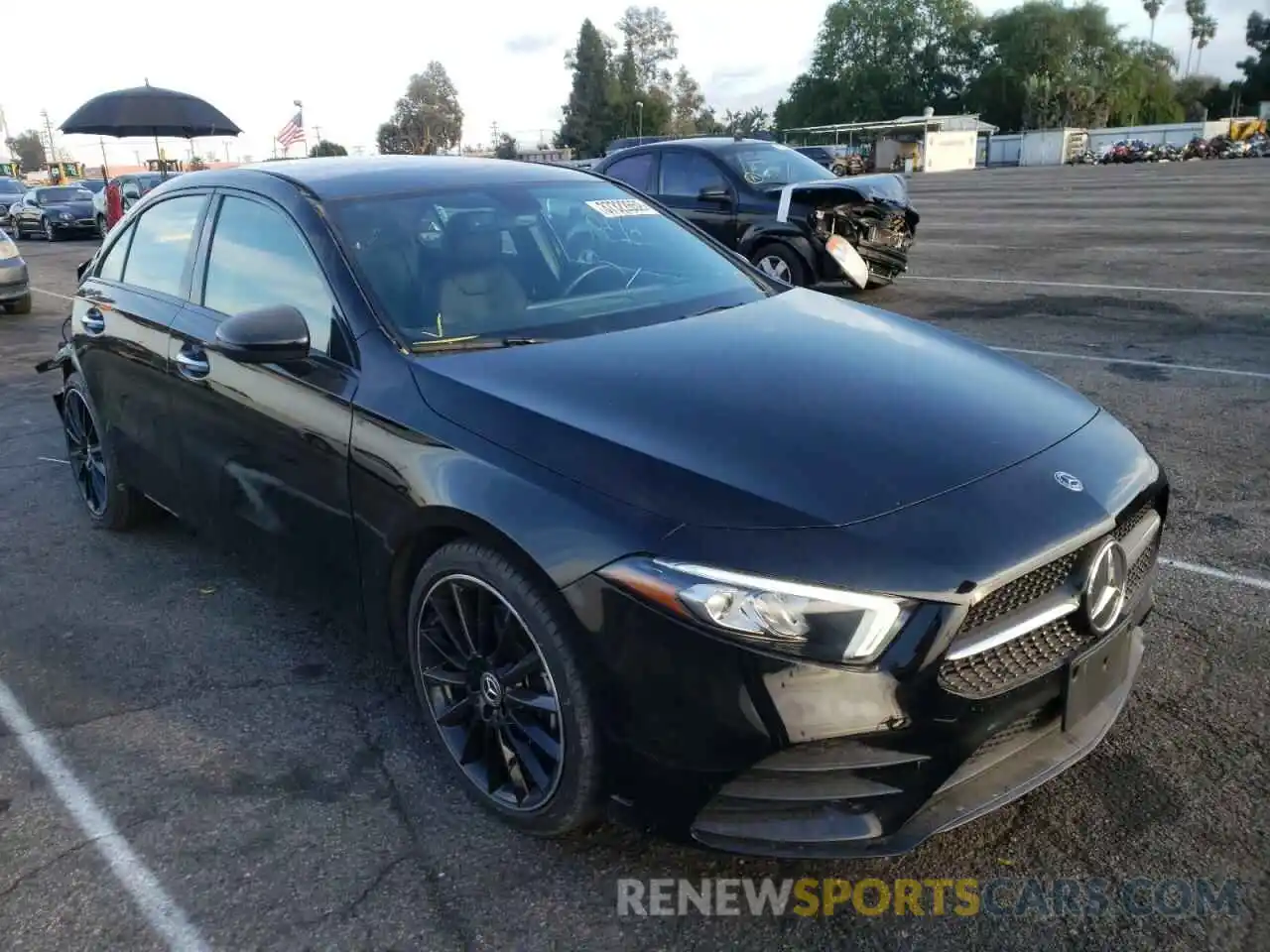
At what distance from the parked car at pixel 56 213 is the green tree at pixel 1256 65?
10416cm

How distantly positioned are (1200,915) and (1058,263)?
1201cm

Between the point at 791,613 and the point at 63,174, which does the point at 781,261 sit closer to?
the point at 791,613

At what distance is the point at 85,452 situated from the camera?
196 inches

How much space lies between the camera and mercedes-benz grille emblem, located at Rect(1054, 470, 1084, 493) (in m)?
2.40

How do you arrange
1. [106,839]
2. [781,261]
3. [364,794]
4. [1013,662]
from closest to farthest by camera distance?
[1013,662], [106,839], [364,794], [781,261]

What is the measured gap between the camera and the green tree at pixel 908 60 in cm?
10475

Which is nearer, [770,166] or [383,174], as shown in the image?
[383,174]

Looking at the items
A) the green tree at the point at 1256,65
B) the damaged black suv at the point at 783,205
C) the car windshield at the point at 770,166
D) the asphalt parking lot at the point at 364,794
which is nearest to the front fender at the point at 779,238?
the damaged black suv at the point at 783,205

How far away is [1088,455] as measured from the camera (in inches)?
102

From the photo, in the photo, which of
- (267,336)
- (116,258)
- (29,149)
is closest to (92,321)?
(116,258)

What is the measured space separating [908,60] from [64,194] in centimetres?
9681

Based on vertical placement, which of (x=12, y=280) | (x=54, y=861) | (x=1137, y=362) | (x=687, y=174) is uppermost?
(x=687, y=174)

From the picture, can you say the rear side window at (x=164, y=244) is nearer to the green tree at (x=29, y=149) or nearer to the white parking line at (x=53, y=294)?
the white parking line at (x=53, y=294)

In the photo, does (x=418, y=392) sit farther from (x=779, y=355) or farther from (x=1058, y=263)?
(x=1058, y=263)
